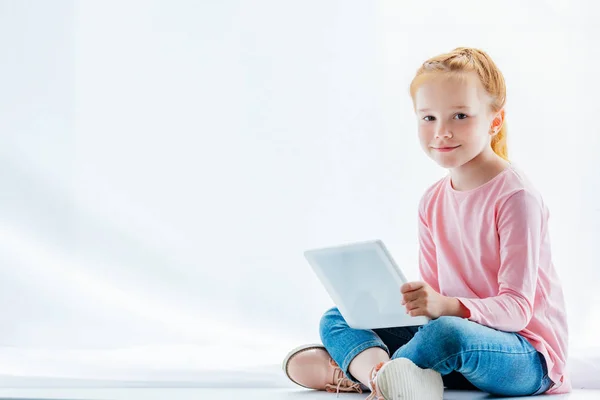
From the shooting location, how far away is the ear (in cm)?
122

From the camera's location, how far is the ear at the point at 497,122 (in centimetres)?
122

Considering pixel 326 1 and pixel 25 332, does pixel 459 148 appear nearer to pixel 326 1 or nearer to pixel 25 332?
pixel 326 1

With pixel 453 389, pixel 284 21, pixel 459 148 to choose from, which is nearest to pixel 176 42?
pixel 284 21

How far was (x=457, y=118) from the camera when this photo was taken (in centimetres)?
119

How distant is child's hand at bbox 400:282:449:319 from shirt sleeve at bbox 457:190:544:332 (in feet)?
0.14

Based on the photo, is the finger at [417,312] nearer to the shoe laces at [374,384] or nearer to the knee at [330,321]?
the shoe laces at [374,384]

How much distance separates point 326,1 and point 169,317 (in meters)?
0.77

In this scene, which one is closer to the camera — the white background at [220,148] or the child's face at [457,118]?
the child's face at [457,118]

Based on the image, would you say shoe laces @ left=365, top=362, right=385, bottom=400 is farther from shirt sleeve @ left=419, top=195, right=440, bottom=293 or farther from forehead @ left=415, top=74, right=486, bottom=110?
forehead @ left=415, top=74, right=486, bottom=110

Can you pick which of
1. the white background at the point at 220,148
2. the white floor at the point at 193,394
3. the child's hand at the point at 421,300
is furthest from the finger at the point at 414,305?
the white background at the point at 220,148

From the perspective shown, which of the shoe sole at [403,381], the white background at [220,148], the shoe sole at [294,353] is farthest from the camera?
the white background at [220,148]

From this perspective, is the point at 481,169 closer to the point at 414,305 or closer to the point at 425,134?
the point at 425,134

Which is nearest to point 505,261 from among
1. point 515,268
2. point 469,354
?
point 515,268

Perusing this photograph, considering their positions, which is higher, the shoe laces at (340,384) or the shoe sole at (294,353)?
the shoe sole at (294,353)
